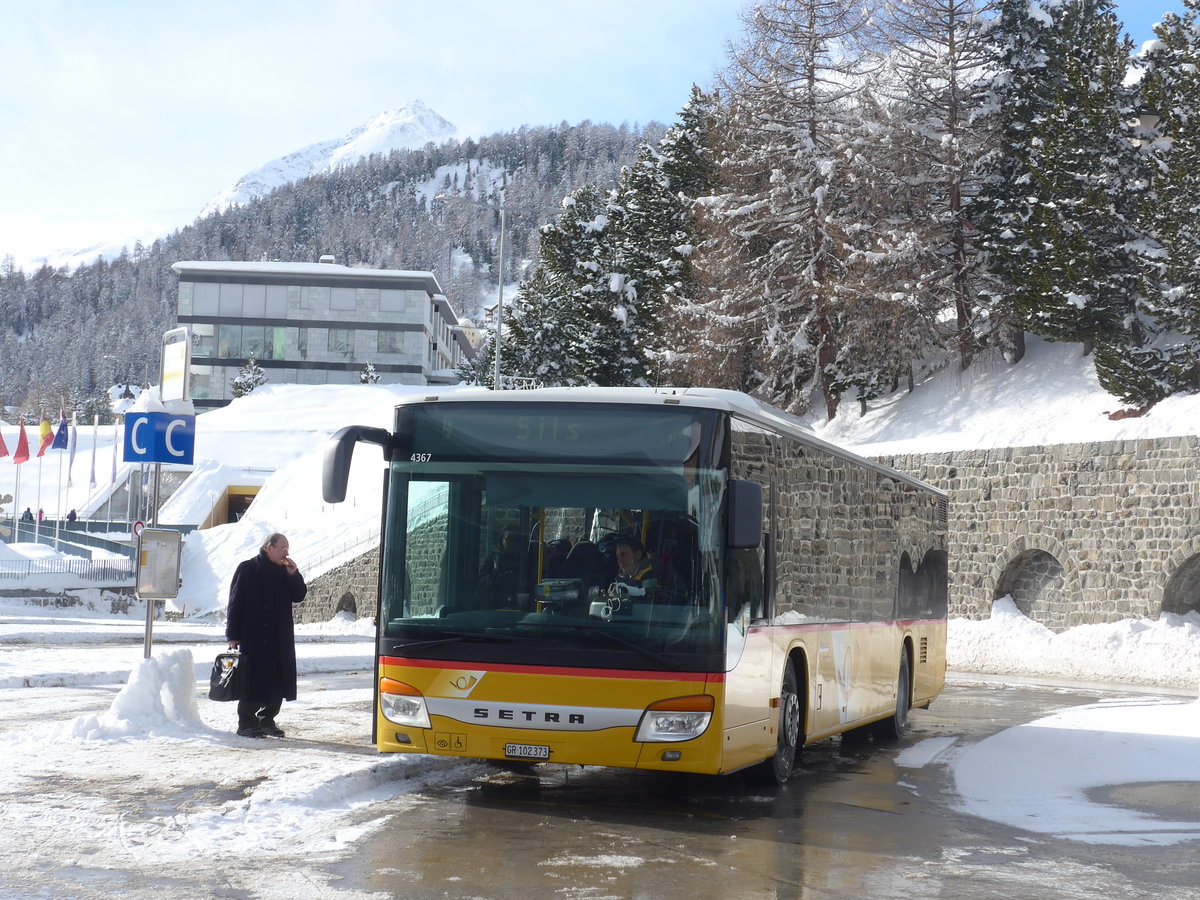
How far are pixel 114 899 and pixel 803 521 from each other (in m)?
5.84

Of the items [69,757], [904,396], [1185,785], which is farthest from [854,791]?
[904,396]

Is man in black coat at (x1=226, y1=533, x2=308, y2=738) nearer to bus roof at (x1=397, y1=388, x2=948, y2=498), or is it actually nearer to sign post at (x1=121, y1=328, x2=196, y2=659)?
sign post at (x1=121, y1=328, x2=196, y2=659)

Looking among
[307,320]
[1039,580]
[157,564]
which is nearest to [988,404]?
[1039,580]

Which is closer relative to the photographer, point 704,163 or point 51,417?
point 704,163

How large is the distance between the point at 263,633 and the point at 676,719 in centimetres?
430

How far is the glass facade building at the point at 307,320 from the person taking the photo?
116m

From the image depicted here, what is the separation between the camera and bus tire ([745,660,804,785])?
9625 mm

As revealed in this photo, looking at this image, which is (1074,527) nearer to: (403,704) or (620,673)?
(620,673)

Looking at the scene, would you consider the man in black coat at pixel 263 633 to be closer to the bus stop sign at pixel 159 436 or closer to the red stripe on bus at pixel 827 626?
the bus stop sign at pixel 159 436

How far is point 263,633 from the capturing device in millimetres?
11047

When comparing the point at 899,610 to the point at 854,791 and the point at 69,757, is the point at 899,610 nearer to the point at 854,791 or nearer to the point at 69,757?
the point at 854,791

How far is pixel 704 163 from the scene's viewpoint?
47344mm

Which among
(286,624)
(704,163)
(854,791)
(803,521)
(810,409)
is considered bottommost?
(854,791)

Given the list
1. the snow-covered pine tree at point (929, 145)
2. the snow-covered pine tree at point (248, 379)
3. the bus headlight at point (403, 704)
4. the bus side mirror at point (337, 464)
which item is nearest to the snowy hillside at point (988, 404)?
→ the snow-covered pine tree at point (929, 145)
